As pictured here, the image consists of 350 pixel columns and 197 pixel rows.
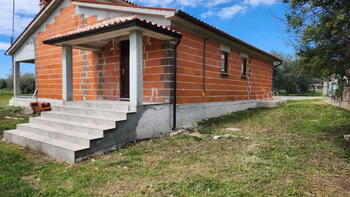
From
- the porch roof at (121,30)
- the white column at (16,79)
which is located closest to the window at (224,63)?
the porch roof at (121,30)

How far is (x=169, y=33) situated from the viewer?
19.6ft

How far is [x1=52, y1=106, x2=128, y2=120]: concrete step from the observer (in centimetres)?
536

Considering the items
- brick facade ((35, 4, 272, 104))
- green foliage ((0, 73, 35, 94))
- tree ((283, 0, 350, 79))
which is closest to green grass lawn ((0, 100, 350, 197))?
tree ((283, 0, 350, 79))

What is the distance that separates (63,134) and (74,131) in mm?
309

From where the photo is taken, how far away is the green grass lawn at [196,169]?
10.0 feet

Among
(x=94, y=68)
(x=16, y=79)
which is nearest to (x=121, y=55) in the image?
(x=94, y=68)

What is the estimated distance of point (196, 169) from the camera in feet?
12.4

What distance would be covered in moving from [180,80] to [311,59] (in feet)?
11.3

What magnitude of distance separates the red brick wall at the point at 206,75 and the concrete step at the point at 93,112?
2126mm

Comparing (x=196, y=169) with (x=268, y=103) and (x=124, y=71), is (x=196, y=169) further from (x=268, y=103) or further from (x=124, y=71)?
(x=268, y=103)

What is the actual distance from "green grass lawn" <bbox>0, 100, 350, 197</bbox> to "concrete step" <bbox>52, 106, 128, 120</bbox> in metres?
0.76

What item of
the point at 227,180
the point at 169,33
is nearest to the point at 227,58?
the point at 169,33

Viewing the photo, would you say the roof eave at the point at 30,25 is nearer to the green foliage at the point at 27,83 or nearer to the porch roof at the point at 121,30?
the porch roof at the point at 121,30

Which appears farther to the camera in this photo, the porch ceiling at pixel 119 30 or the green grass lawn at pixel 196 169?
the porch ceiling at pixel 119 30
